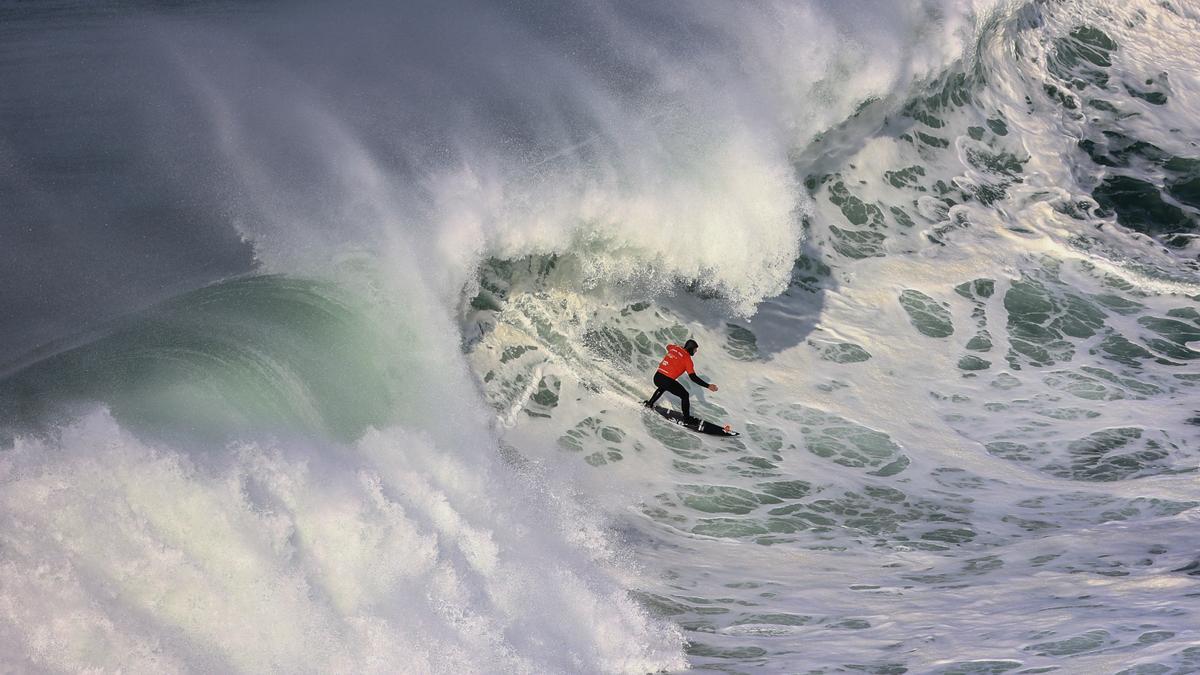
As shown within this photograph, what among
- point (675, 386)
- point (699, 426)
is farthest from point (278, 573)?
point (699, 426)

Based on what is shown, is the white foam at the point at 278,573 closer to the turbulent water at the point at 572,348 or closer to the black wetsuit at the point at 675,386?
the turbulent water at the point at 572,348

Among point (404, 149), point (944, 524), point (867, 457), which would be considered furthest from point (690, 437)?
point (404, 149)

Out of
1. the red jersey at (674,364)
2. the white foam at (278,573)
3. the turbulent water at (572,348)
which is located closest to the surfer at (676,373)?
the red jersey at (674,364)

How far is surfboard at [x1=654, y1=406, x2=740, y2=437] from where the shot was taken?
12633 millimetres

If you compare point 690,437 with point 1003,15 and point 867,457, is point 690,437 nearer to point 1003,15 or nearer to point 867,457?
point 867,457

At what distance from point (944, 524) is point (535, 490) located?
12.6 ft

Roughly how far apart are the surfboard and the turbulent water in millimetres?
210

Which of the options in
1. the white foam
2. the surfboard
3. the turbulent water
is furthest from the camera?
the surfboard

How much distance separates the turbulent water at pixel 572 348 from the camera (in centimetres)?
927

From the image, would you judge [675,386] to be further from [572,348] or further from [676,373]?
[572,348]

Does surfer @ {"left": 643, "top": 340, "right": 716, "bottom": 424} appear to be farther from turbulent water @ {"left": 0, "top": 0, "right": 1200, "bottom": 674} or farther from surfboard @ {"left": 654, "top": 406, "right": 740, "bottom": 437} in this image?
Result: turbulent water @ {"left": 0, "top": 0, "right": 1200, "bottom": 674}

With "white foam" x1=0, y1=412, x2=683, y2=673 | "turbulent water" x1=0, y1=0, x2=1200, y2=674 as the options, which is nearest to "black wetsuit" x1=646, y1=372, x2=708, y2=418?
"turbulent water" x1=0, y1=0, x2=1200, y2=674

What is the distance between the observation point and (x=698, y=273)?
1373cm

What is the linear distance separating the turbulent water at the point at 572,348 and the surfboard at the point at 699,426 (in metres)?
0.21
